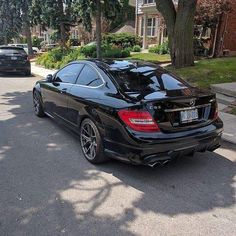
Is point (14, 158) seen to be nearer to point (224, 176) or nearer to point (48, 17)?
point (224, 176)

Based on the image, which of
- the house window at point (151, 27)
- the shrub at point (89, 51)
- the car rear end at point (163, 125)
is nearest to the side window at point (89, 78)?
the car rear end at point (163, 125)

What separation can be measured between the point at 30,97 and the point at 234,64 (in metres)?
8.02

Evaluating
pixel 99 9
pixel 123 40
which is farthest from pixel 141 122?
pixel 123 40

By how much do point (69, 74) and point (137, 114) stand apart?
7.63 ft

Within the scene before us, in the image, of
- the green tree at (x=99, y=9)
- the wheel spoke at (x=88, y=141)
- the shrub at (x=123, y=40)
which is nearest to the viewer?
the wheel spoke at (x=88, y=141)

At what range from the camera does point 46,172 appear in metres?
4.46

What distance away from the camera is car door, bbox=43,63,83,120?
5590 mm

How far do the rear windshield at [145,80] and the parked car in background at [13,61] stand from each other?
1237cm

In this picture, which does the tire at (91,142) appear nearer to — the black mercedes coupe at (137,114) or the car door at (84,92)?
the black mercedes coupe at (137,114)

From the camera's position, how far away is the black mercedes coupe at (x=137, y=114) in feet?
12.9

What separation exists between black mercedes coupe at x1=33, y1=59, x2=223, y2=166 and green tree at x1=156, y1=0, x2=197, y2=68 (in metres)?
6.68

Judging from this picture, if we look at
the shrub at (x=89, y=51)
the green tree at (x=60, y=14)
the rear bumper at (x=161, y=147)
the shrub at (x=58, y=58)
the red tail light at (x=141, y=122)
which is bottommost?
the shrub at (x=58, y=58)

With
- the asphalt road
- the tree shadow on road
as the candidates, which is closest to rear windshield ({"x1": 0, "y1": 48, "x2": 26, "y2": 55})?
the asphalt road

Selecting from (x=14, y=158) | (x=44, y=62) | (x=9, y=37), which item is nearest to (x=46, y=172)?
(x=14, y=158)
